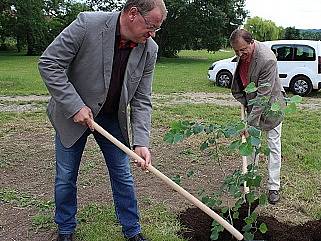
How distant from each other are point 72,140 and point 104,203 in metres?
1.39

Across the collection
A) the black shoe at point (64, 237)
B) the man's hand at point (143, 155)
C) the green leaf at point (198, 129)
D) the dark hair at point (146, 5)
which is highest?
the dark hair at point (146, 5)

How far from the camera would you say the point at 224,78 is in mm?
14938

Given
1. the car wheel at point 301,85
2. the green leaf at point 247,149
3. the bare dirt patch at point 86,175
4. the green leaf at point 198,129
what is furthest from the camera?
the car wheel at point 301,85

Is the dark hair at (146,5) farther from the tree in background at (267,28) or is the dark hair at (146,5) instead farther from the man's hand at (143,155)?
the tree in background at (267,28)

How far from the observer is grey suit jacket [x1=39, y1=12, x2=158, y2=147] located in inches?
119

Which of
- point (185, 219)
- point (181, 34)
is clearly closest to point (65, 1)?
point (181, 34)

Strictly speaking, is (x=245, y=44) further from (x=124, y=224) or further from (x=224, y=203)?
(x=124, y=224)

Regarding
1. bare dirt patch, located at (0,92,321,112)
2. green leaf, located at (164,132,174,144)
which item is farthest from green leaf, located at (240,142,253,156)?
bare dirt patch, located at (0,92,321,112)

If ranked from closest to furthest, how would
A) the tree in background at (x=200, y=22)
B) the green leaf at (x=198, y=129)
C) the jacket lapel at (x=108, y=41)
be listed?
the green leaf at (x=198, y=129)
the jacket lapel at (x=108, y=41)
the tree in background at (x=200, y=22)

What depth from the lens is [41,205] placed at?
175 inches

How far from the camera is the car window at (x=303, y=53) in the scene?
13.1m

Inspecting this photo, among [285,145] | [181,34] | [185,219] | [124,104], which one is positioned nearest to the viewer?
[124,104]

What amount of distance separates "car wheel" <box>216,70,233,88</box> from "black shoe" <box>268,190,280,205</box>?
10149 millimetres

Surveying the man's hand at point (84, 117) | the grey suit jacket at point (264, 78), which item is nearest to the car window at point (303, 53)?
the grey suit jacket at point (264, 78)
